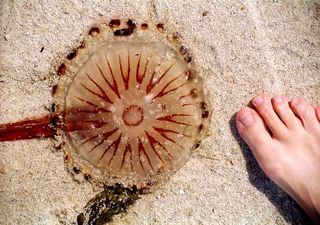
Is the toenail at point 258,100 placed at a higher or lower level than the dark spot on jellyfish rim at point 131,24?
lower

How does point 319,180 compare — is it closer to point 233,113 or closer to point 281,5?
point 233,113

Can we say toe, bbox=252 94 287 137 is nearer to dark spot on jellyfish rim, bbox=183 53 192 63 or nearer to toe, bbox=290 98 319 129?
toe, bbox=290 98 319 129

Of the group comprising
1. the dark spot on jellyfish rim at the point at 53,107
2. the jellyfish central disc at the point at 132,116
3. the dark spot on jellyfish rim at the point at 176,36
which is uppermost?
the dark spot on jellyfish rim at the point at 176,36

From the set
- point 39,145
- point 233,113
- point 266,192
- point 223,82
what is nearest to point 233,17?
point 223,82

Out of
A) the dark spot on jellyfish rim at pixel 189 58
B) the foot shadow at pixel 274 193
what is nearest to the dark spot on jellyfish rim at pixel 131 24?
the dark spot on jellyfish rim at pixel 189 58

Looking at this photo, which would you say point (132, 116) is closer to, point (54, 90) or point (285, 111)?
point (54, 90)

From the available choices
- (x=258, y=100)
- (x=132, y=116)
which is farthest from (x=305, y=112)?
(x=132, y=116)

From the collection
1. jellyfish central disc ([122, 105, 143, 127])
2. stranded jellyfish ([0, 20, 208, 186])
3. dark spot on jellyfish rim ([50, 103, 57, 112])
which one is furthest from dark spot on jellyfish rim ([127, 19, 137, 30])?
dark spot on jellyfish rim ([50, 103, 57, 112])

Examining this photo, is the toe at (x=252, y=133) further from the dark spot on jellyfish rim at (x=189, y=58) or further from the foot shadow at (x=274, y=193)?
the dark spot on jellyfish rim at (x=189, y=58)
